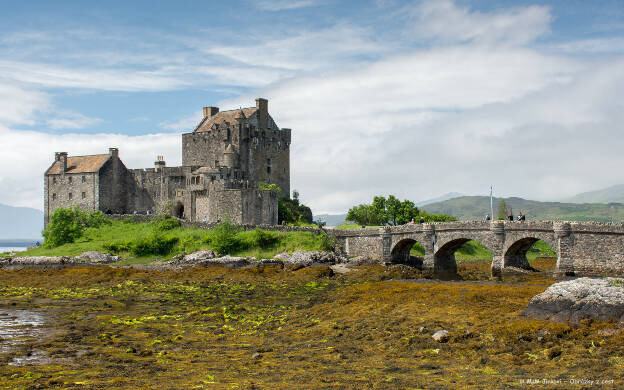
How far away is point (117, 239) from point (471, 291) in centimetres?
4471

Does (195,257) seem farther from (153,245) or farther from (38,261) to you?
(38,261)

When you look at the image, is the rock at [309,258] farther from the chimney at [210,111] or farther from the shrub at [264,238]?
the chimney at [210,111]

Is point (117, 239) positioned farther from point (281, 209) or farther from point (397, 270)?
point (397, 270)

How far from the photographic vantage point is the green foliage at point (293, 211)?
75.6 meters

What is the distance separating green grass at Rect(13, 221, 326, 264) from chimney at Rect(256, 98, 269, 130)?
23.0 meters

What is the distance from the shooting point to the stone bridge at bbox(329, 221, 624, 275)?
1563 inches

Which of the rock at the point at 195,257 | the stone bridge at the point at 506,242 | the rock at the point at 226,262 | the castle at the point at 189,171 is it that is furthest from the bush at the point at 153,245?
the stone bridge at the point at 506,242

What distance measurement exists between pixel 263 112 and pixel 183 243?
28403mm

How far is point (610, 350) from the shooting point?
16062 millimetres

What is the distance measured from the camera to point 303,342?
19438 millimetres

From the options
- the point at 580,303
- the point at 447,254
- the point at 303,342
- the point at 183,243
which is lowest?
the point at 303,342

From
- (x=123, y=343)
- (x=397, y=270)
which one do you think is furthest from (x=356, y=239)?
(x=123, y=343)

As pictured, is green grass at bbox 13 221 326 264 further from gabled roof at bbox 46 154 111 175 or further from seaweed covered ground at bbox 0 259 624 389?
seaweed covered ground at bbox 0 259 624 389

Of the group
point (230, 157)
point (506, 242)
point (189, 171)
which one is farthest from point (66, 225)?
point (506, 242)
